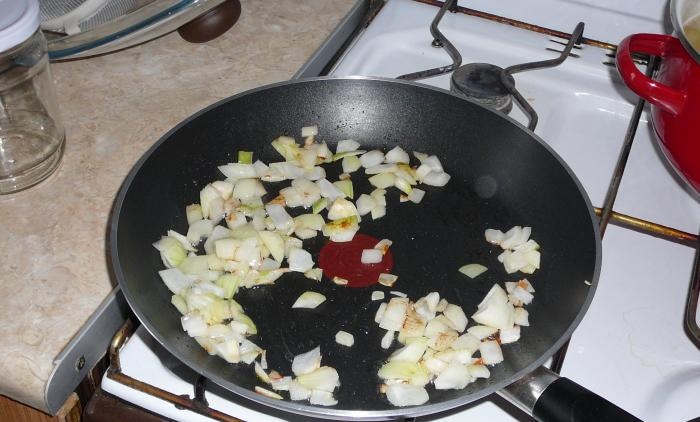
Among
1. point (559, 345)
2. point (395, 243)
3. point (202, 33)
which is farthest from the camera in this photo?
point (202, 33)

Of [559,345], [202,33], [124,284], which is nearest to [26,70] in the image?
[202,33]

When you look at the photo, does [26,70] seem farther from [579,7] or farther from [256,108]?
[579,7]

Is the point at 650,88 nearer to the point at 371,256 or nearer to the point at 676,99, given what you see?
the point at 676,99

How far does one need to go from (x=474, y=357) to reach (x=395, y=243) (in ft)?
0.55

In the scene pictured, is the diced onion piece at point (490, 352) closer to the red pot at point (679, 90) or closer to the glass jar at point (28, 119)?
the red pot at point (679, 90)

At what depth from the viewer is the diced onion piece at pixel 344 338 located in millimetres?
742

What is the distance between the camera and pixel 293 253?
0.82m

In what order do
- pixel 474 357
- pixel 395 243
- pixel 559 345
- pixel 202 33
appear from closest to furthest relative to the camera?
1. pixel 559 345
2. pixel 474 357
3. pixel 395 243
4. pixel 202 33

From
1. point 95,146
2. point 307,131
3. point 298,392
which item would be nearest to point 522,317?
point 298,392

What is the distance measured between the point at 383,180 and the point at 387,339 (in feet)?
0.75

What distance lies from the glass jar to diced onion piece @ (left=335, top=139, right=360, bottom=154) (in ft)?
1.09

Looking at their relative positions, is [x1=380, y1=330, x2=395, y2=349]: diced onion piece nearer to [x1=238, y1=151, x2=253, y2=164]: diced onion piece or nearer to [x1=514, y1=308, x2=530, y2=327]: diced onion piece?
[x1=514, y1=308, x2=530, y2=327]: diced onion piece

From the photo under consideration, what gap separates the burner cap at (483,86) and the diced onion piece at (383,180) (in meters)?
0.14

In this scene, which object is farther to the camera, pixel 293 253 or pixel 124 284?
pixel 293 253
